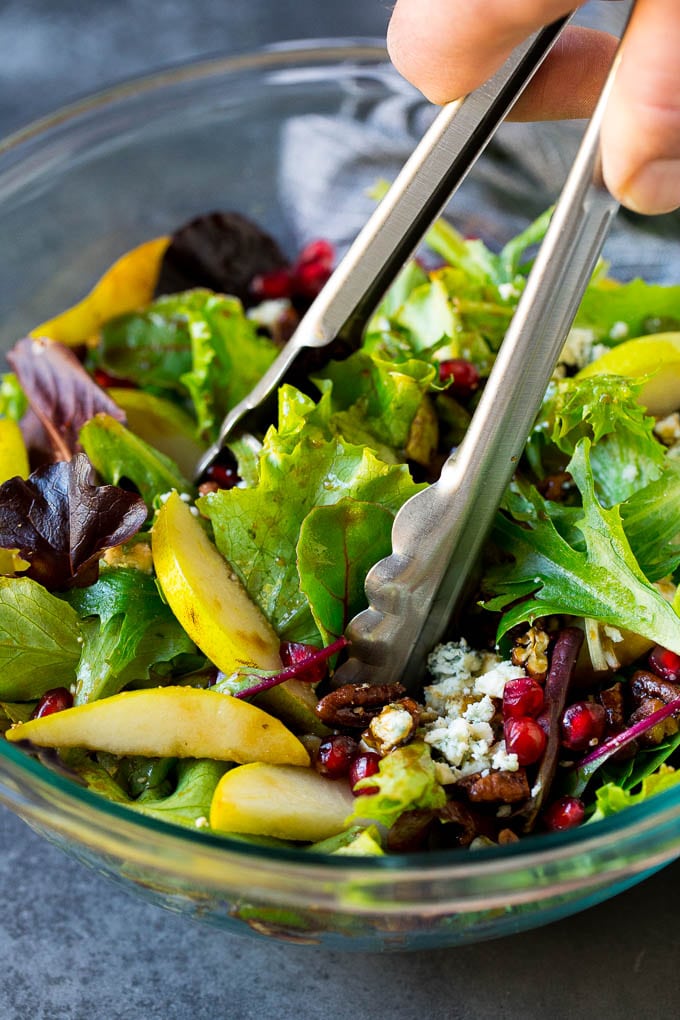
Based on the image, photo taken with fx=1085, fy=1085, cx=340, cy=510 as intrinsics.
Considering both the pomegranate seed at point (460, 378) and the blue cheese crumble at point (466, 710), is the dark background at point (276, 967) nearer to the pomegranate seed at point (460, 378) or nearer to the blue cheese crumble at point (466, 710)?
the blue cheese crumble at point (466, 710)

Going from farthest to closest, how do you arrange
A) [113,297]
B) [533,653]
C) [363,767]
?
[113,297] < [533,653] < [363,767]

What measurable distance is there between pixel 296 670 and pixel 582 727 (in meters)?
0.37

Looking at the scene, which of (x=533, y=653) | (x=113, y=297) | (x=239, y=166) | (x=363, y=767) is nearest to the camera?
(x=363, y=767)

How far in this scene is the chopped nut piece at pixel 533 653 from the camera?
4.68 feet

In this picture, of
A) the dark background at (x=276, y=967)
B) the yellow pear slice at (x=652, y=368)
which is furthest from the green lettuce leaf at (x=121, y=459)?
the yellow pear slice at (x=652, y=368)

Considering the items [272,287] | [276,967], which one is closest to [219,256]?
[272,287]

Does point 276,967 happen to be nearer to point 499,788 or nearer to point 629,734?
point 499,788

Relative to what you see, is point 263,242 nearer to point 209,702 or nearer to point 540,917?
point 209,702

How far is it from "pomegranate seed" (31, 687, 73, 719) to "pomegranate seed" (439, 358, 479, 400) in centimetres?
78

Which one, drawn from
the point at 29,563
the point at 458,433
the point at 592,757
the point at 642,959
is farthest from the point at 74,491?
the point at 642,959

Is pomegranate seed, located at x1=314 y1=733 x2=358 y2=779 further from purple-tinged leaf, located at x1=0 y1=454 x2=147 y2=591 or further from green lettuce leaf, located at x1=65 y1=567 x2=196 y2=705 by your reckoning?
purple-tinged leaf, located at x1=0 y1=454 x2=147 y2=591

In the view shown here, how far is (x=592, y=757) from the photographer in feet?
4.52

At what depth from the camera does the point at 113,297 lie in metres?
2.22

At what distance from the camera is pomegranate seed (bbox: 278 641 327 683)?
1.43m
